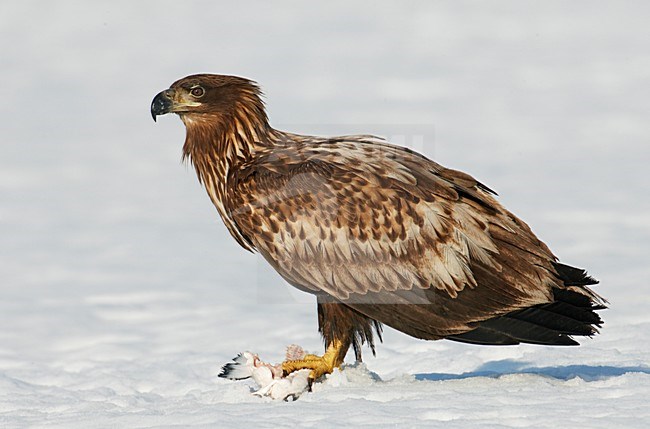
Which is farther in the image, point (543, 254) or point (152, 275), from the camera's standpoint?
point (152, 275)

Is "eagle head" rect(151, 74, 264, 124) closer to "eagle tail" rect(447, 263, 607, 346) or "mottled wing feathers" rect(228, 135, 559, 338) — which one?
"mottled wing feathers" rect(228, 135, 559, 338)

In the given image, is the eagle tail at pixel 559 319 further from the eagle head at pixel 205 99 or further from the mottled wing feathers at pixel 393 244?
the eagle head at pixel 205 99

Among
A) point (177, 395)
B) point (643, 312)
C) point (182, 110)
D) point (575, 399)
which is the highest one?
point (182, 110)

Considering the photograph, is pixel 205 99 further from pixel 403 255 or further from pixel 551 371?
pixel 551 371

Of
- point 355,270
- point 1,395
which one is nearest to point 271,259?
point 355,270

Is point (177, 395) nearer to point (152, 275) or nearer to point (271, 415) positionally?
point (271, 415)

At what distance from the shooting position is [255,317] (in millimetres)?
14008

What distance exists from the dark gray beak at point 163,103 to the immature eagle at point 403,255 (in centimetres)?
101

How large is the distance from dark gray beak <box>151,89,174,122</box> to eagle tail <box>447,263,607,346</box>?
2.90 meters

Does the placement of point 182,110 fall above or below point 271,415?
above

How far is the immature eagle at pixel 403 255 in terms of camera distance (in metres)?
8.40

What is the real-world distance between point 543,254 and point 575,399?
1.28 m

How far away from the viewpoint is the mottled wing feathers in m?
8.40

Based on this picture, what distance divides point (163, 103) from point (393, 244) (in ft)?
7.15
